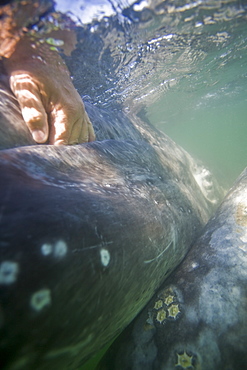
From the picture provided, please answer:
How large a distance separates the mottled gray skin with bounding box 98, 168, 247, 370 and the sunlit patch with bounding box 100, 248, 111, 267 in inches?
53.0

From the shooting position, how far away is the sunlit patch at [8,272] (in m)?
1.03

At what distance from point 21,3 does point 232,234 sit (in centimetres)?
532

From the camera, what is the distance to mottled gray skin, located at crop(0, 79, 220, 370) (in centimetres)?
110

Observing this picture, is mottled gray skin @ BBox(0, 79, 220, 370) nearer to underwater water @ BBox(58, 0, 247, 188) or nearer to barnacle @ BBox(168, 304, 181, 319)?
barnacle @ BBox(168, 304, 181, 319)

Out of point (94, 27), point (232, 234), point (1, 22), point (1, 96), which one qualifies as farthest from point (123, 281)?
point (94, 27)

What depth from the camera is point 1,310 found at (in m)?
1.00

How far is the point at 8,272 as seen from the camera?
1052mm

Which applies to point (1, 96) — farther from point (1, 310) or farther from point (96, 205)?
point (1, 310)

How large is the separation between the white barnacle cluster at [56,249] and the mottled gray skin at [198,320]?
67.9 inches

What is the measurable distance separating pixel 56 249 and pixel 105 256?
1.46 feet

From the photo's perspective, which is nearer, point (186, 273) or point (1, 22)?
point (186, 273)

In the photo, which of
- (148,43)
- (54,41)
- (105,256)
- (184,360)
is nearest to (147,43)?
(148,43)

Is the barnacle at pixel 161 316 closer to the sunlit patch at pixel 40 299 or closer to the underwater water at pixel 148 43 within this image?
the sunlit patch at pixel 40 299

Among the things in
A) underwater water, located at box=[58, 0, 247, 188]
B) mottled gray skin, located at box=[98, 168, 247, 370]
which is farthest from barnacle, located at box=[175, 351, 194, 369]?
underwater water, located at box=[58, 0, 247, 188]
